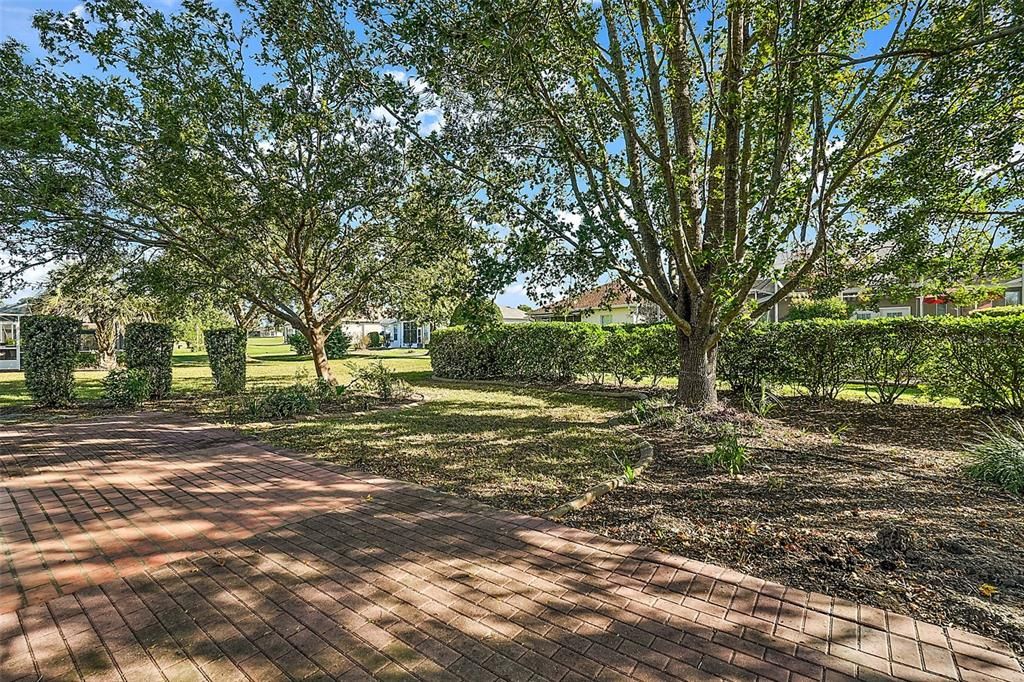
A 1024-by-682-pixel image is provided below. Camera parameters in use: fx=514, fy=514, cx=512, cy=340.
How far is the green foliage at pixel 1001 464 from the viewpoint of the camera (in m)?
4.61

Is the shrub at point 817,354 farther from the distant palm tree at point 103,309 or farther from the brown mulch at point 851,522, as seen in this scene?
the distant palm tree at point 103,309

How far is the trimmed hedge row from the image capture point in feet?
25.2

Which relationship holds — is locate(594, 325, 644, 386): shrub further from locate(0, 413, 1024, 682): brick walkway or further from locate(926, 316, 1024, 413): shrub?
locate(0, 413, 1024, 682): brick walkway

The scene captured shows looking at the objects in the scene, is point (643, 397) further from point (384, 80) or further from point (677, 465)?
point (384, 80)

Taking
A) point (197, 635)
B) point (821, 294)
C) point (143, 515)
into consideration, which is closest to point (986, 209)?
point (821, 294)

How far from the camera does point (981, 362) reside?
777cm

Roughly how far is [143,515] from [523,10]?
234 inches

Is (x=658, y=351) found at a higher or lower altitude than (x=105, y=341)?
lower

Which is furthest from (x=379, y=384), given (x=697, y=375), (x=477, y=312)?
(x=697, y=375)

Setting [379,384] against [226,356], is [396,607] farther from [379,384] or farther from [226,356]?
[226,356]

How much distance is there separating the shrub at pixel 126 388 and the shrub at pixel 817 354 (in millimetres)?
13111

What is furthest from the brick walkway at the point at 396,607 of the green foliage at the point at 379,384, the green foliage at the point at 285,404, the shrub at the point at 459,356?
the shrub at the point at 459,356

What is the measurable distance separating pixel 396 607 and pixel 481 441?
169 inches

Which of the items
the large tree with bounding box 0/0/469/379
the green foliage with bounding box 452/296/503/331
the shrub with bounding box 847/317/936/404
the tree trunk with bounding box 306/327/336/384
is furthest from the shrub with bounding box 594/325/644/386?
the tree trunk with bounding box 306/327/336/384
